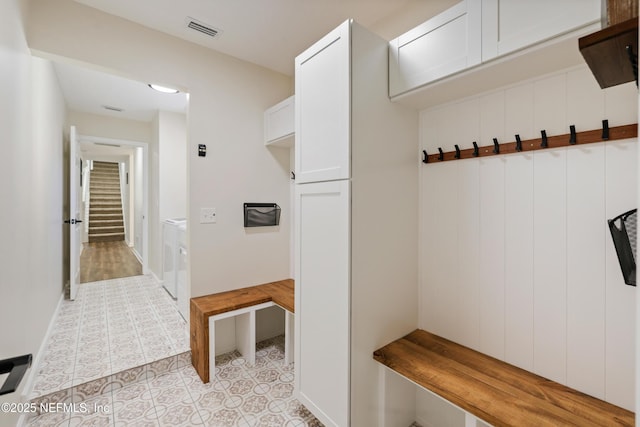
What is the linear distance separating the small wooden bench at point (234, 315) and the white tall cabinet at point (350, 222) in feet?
2.02

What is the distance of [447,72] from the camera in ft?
4.29

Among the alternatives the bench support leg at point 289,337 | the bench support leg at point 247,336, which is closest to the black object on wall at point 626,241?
the bench support leg at point 289,337

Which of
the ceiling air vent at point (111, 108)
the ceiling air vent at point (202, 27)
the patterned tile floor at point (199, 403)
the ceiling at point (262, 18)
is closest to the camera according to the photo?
the patterned tile floor at point (199, 403)

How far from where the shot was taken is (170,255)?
11.5 feet

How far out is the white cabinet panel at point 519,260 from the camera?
4.39 ft

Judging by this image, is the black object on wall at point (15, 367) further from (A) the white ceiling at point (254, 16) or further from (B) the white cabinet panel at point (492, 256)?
(A) the white ceiling at point (254, 16)

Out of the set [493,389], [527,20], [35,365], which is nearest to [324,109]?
[527,20]

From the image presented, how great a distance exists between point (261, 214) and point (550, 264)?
212cm

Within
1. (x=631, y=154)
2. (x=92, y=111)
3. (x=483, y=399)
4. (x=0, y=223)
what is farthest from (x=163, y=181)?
(x=631, y=154)

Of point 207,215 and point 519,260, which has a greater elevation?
point 207,215

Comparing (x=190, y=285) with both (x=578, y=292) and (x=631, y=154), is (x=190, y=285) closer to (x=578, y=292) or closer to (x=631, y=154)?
(x=578, y=292)

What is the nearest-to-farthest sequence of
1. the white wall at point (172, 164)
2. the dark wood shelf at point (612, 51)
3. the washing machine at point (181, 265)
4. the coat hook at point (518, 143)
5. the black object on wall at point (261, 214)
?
the dark wood shelf at point (612, 51) → the coat hook at point (518, 143) → the black object on wall at point (261, 214) → the washing machine at point (181, 265) → the white wall at point (172, 164)

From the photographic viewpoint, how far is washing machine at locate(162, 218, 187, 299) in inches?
128

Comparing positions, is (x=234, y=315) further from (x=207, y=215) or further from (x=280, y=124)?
(x=280, y=124)
